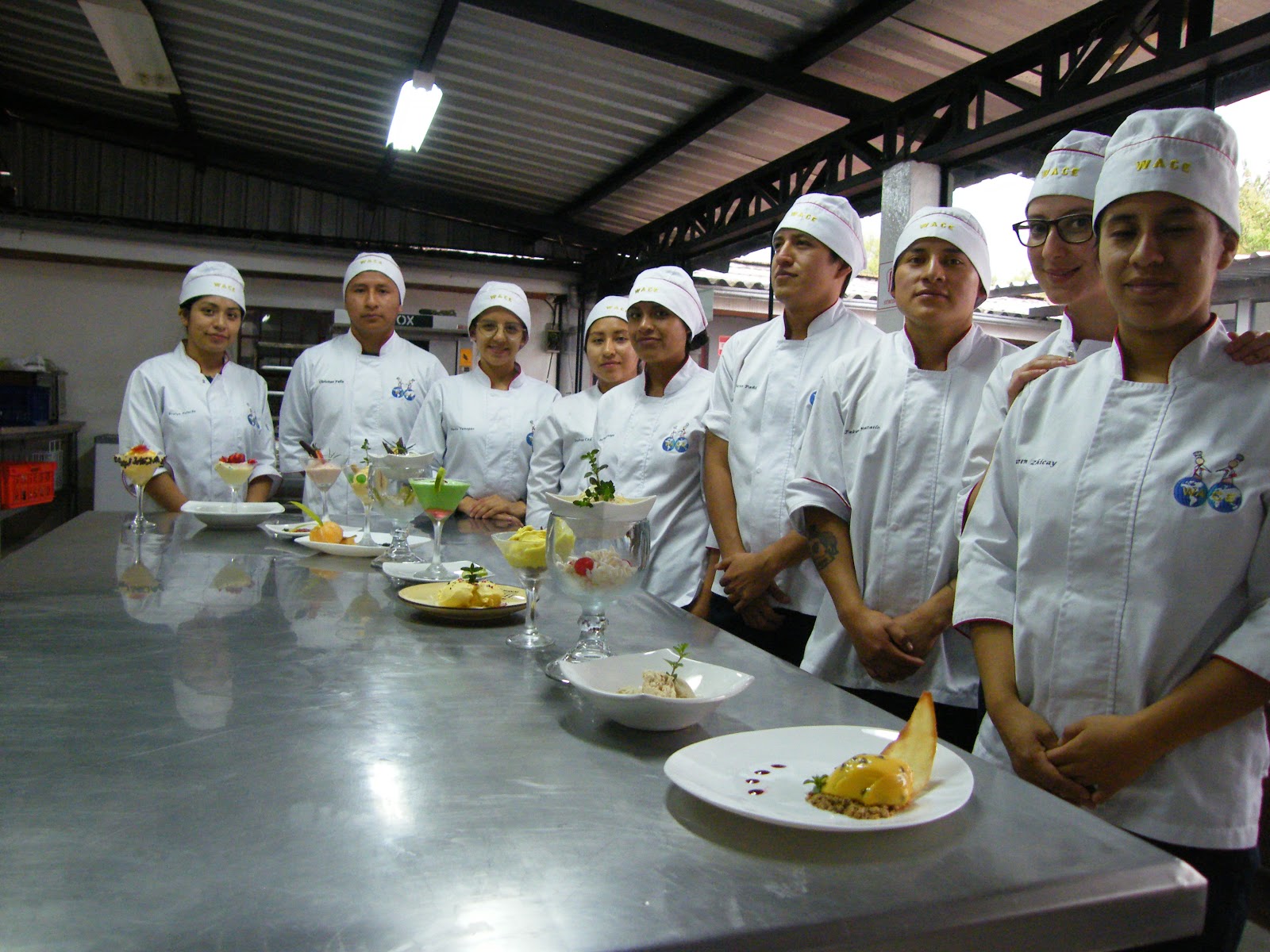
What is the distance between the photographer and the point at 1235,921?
4.43 ft

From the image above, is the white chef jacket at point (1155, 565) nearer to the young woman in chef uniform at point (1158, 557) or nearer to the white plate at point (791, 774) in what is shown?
the young woman in chef uniform at point (1158, 557)

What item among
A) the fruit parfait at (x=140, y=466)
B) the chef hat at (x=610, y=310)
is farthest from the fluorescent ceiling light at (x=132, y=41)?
the chef hat at (x=610, y=310)

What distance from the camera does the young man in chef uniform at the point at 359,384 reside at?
3936mm

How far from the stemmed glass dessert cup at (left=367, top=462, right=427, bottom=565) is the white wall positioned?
759 centimetres

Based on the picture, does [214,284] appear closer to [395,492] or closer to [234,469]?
[234,469]

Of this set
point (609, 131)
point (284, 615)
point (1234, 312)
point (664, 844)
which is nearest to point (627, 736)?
point (664, 844)

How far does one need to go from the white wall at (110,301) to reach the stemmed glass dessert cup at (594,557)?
859 centimetres

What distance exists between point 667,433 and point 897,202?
3.05m

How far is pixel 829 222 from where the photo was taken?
253 centimetres

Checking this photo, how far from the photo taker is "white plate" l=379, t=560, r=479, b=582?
2053mm

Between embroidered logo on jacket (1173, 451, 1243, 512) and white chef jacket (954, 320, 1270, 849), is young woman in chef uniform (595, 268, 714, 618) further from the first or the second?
embroidered logo on jacket (1173, 451, 1243, 512)

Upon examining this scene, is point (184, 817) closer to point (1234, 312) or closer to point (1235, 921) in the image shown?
point (1235, 921)

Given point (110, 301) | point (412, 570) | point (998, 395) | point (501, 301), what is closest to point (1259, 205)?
point (998, 395)

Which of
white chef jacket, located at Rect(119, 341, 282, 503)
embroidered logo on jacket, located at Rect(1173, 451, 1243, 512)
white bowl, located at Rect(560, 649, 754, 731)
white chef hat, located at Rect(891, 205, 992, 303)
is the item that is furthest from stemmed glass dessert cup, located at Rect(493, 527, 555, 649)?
white chef jacket, located at Rect(119, 341, 282, 503)
